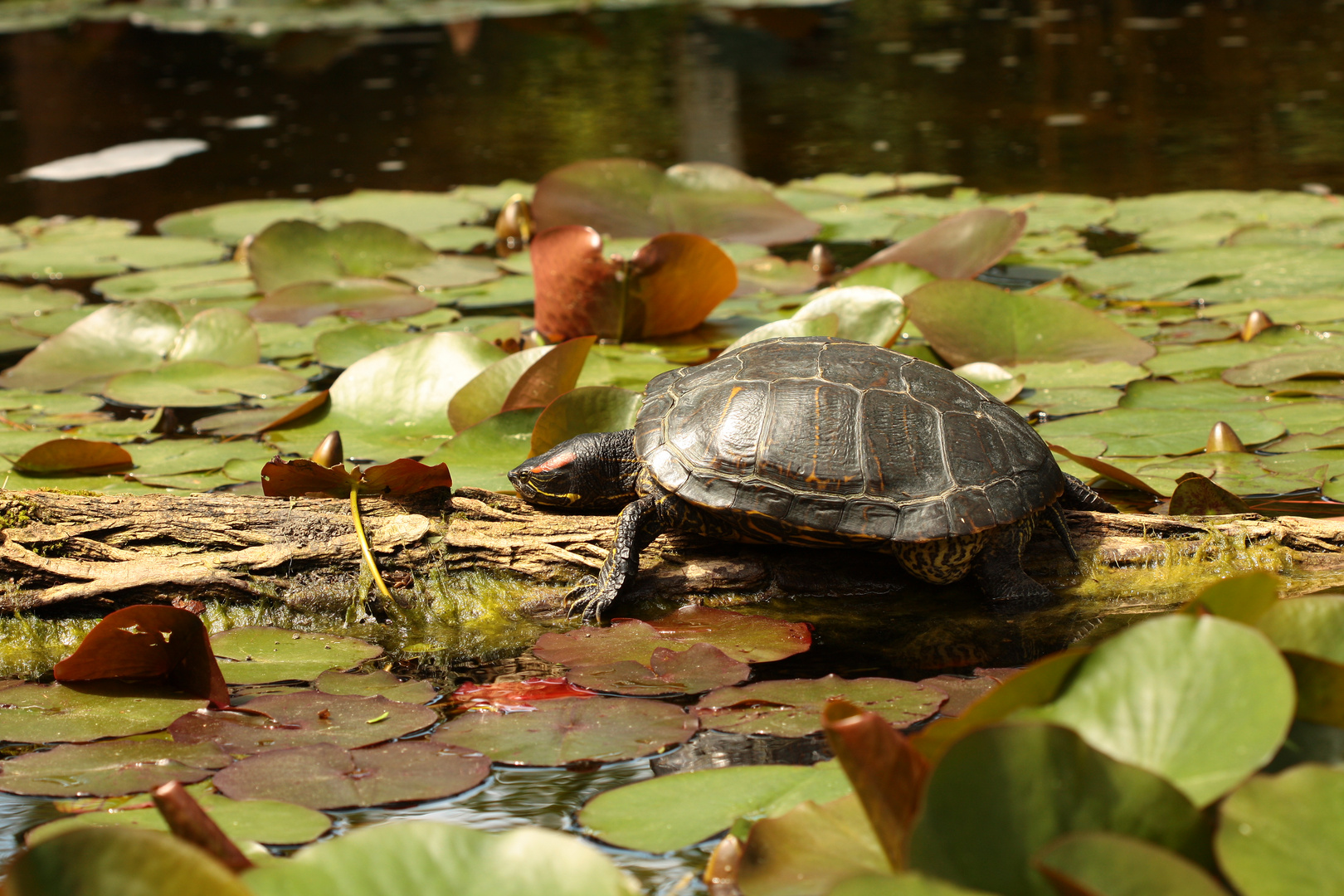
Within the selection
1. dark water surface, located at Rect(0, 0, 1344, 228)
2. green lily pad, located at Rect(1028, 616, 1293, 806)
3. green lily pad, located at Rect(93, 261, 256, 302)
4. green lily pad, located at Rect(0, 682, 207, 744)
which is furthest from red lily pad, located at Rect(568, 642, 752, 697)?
dark water surface, located at Rect(0, 0, 1344, 228)

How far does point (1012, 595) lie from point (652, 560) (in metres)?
0.90

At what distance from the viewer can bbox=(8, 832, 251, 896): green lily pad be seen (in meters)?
1.10

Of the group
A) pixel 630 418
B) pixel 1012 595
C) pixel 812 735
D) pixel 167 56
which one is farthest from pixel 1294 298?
pixel 167 56

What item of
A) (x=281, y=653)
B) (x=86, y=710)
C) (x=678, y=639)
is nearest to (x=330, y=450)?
(x=281, y=653)

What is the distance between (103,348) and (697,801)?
3.46 metres

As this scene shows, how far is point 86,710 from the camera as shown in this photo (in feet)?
7.09

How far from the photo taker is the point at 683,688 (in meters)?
2.27

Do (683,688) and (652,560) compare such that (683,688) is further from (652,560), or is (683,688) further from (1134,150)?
(1134,150)

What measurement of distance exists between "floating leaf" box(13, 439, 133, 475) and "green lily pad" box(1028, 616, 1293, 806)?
287 cm

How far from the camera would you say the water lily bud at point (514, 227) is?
19.4 feet

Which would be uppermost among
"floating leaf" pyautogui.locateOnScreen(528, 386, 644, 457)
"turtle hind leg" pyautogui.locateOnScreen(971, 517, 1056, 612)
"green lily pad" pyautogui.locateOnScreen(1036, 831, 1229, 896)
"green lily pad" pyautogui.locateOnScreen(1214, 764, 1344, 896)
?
"green lily pad" pyautogui.locateOnScreen(1036, 831, 1229, 896)

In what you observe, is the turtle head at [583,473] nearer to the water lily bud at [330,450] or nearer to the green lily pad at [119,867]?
the water lily bud at [330,450]

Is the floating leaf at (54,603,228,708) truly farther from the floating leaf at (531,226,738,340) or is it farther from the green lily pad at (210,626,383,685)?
the floating leaf at (531,226,738,340)

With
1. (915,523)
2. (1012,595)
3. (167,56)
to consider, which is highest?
(167,56)
